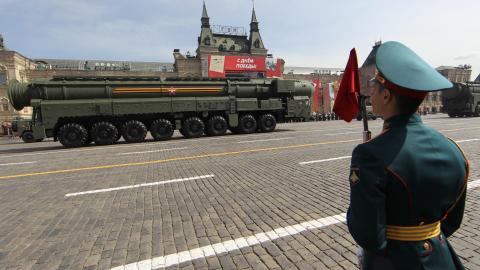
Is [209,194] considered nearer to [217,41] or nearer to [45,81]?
[45,81]

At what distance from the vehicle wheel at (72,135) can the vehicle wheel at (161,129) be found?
3640 mm

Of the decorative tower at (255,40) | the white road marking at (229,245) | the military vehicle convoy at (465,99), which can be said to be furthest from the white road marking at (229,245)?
the decorative tower at (255,40)

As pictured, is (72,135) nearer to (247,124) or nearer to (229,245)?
(247,124)

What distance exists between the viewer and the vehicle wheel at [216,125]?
19.0 m

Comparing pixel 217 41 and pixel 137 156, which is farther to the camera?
pixel 217 41

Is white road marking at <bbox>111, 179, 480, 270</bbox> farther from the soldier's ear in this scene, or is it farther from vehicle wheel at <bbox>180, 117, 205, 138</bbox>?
vehicle wheel at <bbox>180, 117, 205, 138</bbox>

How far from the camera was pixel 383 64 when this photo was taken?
1.59 meters

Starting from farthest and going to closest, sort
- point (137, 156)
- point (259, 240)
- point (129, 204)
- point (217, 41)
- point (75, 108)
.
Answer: point (217, 41) < point (75, 108) < point (137, 156) < point (129, 204) < point (259, 240)

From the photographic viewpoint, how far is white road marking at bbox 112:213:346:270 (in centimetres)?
345

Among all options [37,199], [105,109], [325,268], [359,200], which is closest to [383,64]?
[359,200]

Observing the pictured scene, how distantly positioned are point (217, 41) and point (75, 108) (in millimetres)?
77044

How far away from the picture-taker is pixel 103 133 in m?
16.4

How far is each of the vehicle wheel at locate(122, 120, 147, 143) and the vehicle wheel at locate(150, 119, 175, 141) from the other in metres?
0.60

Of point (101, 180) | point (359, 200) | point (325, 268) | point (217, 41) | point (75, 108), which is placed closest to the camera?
point (359, 200)
